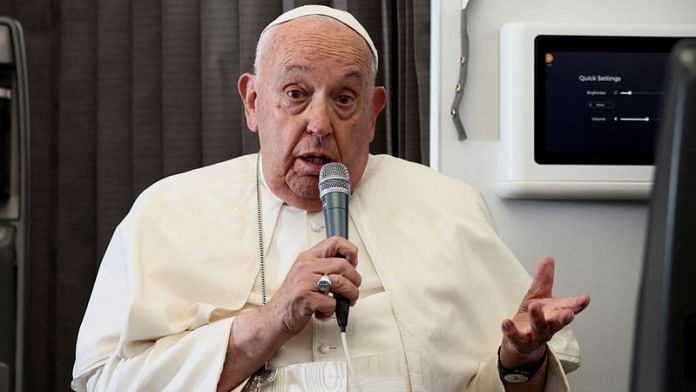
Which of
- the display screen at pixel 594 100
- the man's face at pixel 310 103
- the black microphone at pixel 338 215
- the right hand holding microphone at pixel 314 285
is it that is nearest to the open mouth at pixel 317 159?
the man's face at pixel 310 103

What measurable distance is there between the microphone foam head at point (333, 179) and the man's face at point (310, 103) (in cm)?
14

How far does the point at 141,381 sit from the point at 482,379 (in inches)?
30.1

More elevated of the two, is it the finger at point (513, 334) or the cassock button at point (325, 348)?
the finger at point (513, 334)

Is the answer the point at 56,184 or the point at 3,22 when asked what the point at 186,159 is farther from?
the point at 3,22

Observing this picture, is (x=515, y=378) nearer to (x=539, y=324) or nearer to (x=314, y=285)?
(x=539, y=324)

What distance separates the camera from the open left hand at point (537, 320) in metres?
1.83

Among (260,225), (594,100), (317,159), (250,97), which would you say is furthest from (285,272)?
(594,100)

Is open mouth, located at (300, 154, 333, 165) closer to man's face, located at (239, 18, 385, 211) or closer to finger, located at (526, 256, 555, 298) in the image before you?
man's face, located at (239, 18, 385, 211)

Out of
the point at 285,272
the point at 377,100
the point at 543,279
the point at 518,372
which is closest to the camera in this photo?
the point at 543,279

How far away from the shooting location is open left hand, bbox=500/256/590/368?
5.99 ft

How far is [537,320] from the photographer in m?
1.84

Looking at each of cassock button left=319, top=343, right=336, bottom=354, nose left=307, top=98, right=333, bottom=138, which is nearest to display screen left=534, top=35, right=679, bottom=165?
nose left=307, top=98, right=333, bottom=138

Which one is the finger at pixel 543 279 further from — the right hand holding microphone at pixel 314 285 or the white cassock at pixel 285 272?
the right hand holding microphone at pixel 314 285

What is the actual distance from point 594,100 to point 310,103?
2.32 ft
